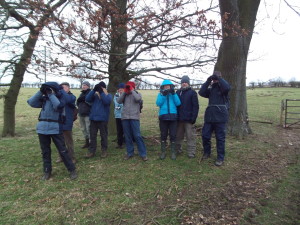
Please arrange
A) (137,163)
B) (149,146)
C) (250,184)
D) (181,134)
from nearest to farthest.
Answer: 1. (250,184)
2. (137,163)
3. (181,134)
4. (149,146)

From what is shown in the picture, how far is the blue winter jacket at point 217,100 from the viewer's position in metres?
5.21

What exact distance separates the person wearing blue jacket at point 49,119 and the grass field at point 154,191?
41cm

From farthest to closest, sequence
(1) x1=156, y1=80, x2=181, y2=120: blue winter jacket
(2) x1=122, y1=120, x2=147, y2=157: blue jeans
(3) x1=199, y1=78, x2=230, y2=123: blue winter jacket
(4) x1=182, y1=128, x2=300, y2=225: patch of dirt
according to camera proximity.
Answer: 1. (2) x1=122, y1=120, x2=147, y2=157: blue jeans
2. (1) x1=156, y1=80, x2=181, y2=120: blue winter jacket
3. (3) x1=199, y1=78, x2=230, y2=123: blue winter jacket
4. (4) x1=182, y1=128, x2=300, y2=225: patch of dirt

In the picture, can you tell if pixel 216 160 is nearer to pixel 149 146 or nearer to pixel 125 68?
pixel 149 146

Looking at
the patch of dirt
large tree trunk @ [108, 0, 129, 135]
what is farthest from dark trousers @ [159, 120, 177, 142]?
large tree trunk @ [108, 0, 129, 135]

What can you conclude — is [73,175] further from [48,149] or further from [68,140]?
[68,140]

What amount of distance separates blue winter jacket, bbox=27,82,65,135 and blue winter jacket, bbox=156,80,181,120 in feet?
7.40

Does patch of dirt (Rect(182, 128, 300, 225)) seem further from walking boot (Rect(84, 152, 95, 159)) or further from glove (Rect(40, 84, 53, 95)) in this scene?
glove (Rect(40, 84, 53, 95))

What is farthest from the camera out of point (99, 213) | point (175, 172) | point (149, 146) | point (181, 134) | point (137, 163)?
point (149, 146)

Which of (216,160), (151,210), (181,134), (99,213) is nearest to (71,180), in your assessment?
(99,213)

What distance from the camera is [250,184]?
4461 mm

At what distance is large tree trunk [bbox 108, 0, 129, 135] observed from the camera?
4.85 metres

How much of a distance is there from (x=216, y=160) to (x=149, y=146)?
2.04m

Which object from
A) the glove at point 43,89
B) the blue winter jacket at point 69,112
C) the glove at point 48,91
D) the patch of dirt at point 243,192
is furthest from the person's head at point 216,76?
the glove at point 43,89
